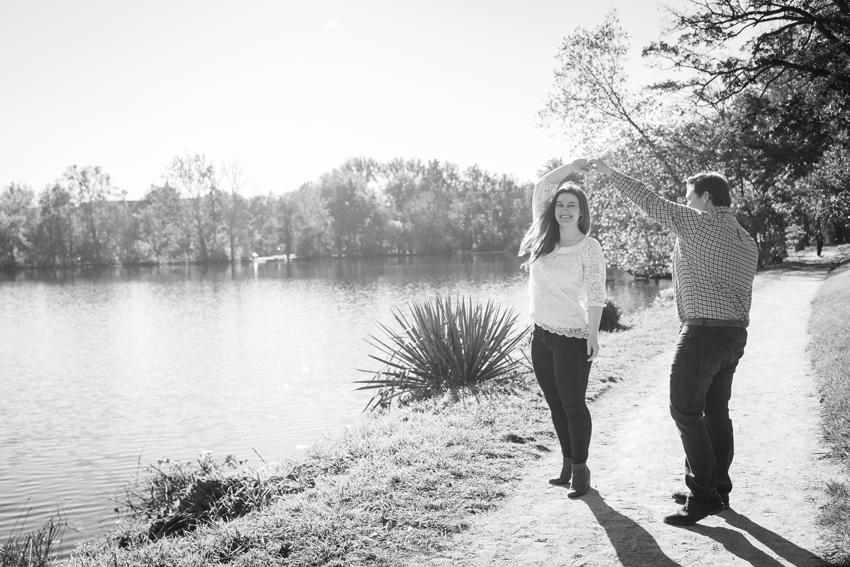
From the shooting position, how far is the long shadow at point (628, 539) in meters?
3.58

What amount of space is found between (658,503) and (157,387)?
13.3 m

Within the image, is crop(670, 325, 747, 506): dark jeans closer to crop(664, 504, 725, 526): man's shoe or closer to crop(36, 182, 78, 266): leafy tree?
crop(664, 504, 725, 526): man's shoe

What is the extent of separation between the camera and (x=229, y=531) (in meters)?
4.16

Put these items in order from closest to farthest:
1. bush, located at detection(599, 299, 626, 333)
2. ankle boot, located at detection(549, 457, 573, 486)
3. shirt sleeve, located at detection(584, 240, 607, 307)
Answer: shirt sleeve, located at detection(584, 240, 607, 307) < ankle boot, located at detection(549, 457, 573, 486) < bush, located at detection(599, 299, 626, 333)

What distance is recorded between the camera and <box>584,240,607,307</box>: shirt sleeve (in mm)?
4379

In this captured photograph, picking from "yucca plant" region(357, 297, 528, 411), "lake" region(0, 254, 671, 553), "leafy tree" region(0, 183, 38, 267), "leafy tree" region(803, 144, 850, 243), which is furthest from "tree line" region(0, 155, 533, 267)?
"yucca plant" region(357, 297, 528, 411)

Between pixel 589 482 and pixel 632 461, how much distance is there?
2.90 ft

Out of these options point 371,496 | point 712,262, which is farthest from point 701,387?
point 371,496

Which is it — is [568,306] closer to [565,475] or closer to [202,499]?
→ [565,475]

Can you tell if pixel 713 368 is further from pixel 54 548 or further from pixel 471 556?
pixel 54 548

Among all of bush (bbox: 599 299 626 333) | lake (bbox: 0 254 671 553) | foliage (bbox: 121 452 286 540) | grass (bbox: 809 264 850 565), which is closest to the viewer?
grass (bbox: 809 264 850 565)

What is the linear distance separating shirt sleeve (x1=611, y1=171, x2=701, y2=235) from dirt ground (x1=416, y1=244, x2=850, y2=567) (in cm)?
173

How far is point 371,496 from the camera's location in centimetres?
468

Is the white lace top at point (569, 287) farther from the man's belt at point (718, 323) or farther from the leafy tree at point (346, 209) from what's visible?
the leafy tree at point (346, 209)
